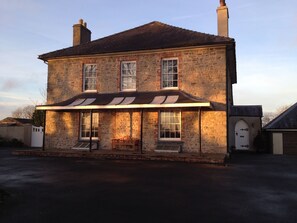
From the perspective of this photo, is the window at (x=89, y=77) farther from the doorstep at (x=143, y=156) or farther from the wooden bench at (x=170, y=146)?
the wooden bench at (x=170, y=146)

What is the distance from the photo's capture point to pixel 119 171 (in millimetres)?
9125

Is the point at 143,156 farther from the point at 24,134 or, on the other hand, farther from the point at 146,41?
the point at 24,134

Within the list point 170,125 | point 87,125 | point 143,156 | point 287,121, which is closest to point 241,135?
point 287,121

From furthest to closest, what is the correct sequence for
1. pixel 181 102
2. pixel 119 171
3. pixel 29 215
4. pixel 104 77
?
pixel 104 77 → pixel 181 102 → pixel 119 171 → pixel 29 215

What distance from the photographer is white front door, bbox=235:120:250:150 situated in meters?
20.3

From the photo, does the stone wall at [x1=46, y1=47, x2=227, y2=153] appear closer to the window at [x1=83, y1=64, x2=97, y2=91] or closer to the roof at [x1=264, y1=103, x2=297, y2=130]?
the window at [x1=83, y1=64, x2=97, y2=91]

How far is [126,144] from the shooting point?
14508mm

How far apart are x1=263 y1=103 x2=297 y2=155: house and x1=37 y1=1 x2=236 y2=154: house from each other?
571 centimetres

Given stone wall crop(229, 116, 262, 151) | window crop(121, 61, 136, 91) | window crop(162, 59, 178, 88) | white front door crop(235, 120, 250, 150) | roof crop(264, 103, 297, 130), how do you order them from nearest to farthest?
window crop(162, 59, 178, 88)
window crop(121, 61, 136, 91)
roof crop(264, 103, 297, 130)
stone wall crop(229, 116, 262, 151)
white front door crop(235, 120, 250, 150)

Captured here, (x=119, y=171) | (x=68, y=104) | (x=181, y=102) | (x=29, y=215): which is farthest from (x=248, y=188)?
(x=68, y=104)

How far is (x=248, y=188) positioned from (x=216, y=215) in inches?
100

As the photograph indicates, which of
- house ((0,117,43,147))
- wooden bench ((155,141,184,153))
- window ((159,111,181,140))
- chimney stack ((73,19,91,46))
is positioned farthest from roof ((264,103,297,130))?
house ((0,117,43,147))

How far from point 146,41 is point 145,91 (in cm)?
314

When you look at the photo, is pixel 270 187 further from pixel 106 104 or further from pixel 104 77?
pixel 104 77
